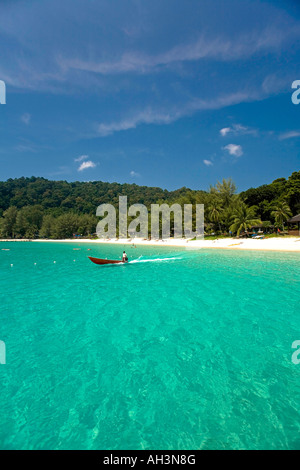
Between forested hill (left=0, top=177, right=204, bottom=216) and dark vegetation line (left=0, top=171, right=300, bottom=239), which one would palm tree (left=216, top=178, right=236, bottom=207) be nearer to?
→ dark vegetation line (left=0, top=171, right=300, bottom=239)

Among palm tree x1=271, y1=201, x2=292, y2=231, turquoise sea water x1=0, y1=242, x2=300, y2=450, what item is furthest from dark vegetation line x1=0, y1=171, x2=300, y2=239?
turquoise sea water x1=0, y1=242, x2=300, y2=450

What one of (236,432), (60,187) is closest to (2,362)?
(236,432)

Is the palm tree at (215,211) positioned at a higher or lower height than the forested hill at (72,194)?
lower

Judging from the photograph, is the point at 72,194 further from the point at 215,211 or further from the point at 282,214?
the point at 282,214

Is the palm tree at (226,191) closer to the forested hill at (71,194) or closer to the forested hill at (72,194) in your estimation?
the forested hill at (72,194)

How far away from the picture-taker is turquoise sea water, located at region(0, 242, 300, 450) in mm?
3783

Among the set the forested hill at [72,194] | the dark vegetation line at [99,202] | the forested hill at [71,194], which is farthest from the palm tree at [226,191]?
the forested hill at [71,194]

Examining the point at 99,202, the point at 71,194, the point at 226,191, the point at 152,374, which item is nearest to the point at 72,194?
the point at 71,194

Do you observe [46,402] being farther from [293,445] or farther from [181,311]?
[181,311]

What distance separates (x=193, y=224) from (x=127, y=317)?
175 feet

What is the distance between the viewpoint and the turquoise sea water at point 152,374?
12.4 feet

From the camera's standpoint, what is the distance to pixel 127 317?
9102 mm

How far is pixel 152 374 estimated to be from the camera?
17.7 ft

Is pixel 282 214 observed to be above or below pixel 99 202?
below
